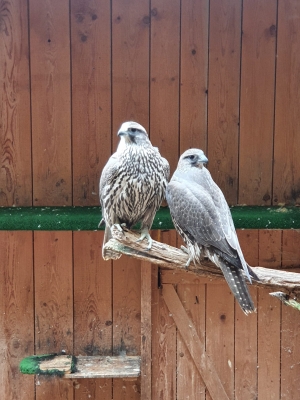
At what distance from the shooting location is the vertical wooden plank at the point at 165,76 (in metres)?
2.43

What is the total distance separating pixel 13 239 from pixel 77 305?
1.87 ft

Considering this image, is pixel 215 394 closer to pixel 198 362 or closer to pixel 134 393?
pixel 198 362

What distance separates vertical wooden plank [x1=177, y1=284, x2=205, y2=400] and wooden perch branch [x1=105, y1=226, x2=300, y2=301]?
2.48ft

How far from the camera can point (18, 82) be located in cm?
244

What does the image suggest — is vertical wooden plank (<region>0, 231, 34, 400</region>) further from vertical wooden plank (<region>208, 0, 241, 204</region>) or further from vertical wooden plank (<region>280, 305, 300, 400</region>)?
vertical wooden plank (<region>280, 305, 300, 400</region>)

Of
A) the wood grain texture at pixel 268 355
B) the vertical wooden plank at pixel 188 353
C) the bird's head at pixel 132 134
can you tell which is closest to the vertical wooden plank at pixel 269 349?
the wood grain texture at pixel 268 355

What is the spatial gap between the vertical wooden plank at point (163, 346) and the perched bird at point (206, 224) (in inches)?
29.6

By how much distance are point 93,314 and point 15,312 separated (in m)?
0.48

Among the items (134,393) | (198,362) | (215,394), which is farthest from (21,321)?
(215,394)

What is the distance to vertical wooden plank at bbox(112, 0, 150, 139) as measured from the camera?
7.93 feet

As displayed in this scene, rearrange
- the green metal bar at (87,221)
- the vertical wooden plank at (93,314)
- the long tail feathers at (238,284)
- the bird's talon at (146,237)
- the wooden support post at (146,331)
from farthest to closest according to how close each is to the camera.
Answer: the vertical wooden plank at (93,314)
the wooden support post at (146,331)
the green metal bar at (87,221)
the bird's talon at (146,237)
the long tail feathers at (238,284)

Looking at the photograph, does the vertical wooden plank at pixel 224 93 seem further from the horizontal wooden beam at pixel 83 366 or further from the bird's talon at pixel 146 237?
the horizontal wooden beam at pixel 83 366

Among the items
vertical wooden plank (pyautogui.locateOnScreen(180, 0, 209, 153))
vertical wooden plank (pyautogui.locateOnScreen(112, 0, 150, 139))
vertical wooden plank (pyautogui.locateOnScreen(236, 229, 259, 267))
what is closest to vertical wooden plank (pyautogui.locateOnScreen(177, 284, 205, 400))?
vertical wooden plank (pyautogui.locateOnScreen(236, 229, 259, 267))

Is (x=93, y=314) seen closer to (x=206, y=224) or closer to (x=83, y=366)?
(x=83, y=366)
